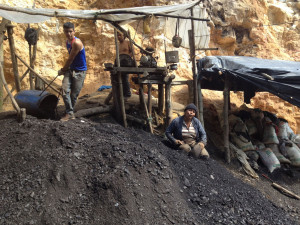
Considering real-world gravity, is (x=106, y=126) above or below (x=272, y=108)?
above

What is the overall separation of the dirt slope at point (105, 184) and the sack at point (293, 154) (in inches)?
99.6

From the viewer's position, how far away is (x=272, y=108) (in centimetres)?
1116

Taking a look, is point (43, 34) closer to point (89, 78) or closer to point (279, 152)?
point (89, 78)

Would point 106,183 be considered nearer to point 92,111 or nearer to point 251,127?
point 92,111

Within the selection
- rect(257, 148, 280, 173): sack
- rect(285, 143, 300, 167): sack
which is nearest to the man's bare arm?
rect(257, 148, 280, 173): sack

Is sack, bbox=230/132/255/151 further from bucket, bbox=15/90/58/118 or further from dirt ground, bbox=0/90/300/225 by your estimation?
bucket, bbox=15/90/58/118

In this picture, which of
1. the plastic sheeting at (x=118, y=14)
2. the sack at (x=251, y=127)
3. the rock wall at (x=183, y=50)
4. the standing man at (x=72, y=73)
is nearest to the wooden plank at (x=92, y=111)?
the standing man at (x=72, y=73)

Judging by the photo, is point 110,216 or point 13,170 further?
point 13,170

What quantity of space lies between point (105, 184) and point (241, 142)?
4.40 metres

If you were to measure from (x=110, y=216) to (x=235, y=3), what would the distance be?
1201 centimetres

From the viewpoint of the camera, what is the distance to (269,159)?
618 cm

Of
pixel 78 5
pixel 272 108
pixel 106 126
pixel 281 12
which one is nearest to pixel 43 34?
pixel 78 5

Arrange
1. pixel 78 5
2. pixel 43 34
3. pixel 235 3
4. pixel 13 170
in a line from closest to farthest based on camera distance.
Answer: pixel 13 170
pixel 43 34
pixel 78 5
pixel 235 3

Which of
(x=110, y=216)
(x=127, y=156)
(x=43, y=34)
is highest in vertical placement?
(x=43, y=34)
